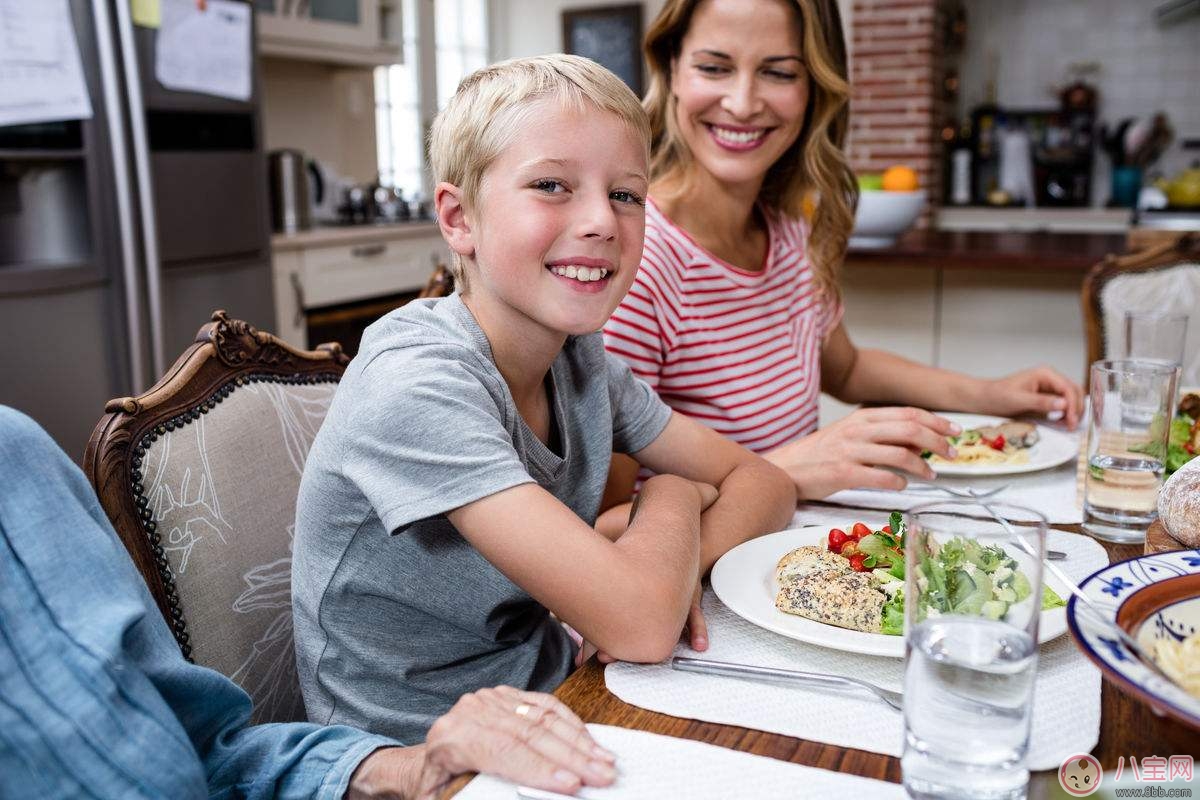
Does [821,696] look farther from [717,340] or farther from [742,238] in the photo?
[742,238]

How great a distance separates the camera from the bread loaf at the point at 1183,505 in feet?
3.11

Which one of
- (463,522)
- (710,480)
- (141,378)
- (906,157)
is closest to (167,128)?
(141,378)

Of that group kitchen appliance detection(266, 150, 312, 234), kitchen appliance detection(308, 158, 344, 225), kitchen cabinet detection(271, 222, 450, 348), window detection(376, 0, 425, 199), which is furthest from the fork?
window detection(376, 0, 425, 199)

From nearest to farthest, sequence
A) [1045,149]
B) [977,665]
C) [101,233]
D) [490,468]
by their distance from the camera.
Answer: [977,665] < [490,468] < [101,233] < [1045,149]

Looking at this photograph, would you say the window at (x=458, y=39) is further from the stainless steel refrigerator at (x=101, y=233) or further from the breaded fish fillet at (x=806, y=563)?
the breaded fish fillet at (x=806, y=563)

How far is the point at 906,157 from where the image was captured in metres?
5.59

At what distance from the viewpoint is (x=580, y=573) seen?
0.83 meters

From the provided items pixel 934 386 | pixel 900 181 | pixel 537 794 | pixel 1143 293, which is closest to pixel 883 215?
pixel 900 181

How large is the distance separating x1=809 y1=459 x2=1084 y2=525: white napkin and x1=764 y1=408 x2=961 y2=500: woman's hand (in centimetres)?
3

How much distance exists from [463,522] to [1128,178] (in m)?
5.84

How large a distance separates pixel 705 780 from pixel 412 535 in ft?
1.29

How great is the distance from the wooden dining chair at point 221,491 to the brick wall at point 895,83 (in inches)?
188

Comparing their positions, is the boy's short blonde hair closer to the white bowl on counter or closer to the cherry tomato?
the cherry tomato

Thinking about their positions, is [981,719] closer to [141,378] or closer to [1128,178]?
[141,378]
